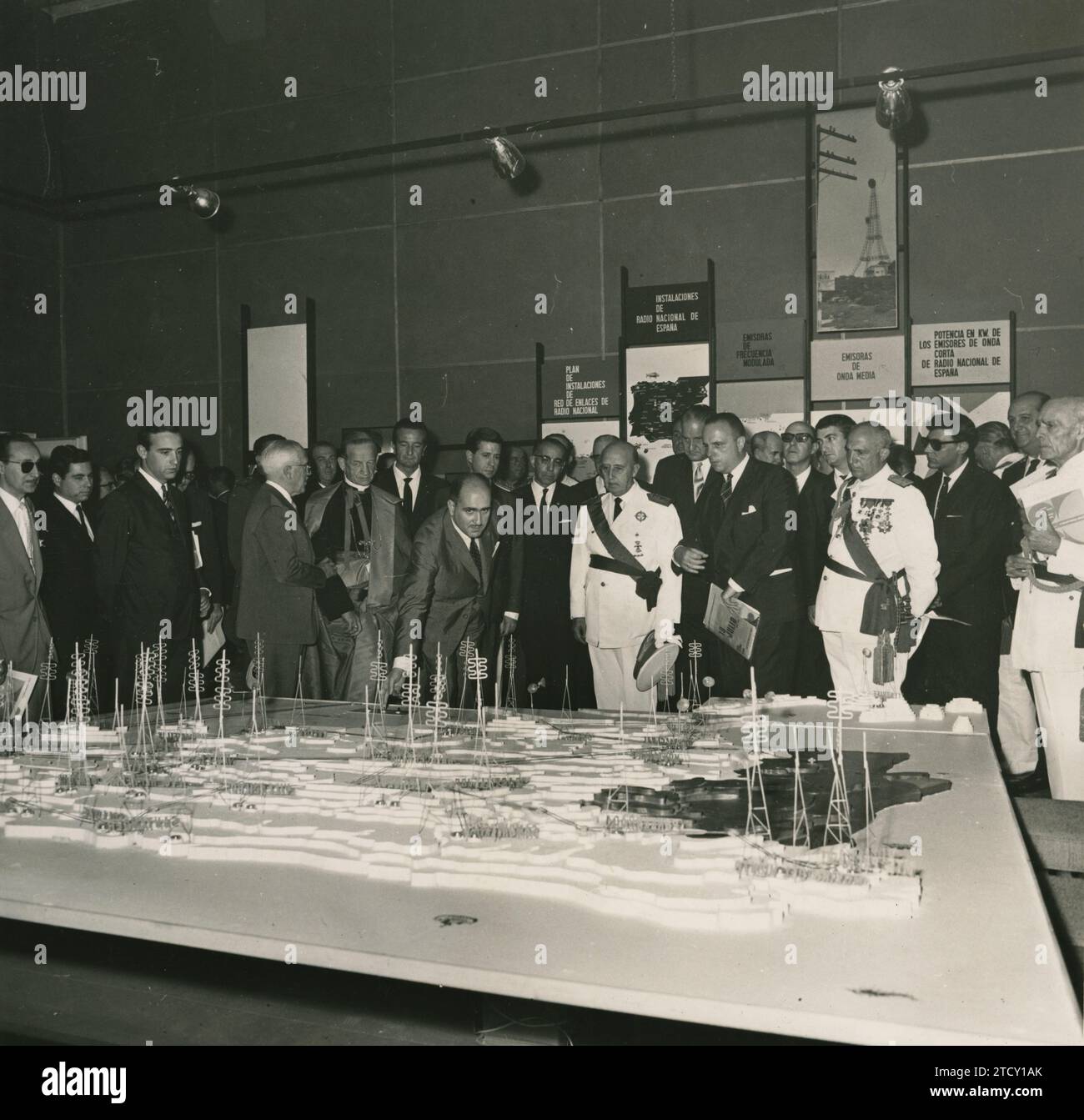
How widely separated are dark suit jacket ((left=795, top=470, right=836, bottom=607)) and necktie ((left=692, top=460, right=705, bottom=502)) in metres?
0.63

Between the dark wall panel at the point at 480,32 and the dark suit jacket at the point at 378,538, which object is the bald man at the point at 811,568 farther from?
the dark wall panel at the point at 480,32

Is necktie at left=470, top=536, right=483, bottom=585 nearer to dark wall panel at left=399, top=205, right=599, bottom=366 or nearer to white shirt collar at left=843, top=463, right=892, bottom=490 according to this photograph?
white shirt collar at left=843, top=463, right=892, bottom=490

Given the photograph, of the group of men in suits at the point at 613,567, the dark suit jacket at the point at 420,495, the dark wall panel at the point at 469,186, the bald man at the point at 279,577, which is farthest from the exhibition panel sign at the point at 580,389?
the bald man at the point at 279,577

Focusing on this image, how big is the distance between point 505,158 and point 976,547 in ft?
11.9

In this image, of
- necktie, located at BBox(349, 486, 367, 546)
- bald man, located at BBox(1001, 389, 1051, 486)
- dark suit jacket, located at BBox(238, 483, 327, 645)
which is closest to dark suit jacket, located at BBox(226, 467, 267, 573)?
necktie, located at BBox(349, 486, 367, 546)

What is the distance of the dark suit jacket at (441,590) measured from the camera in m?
4.95

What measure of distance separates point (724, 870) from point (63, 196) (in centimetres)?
891

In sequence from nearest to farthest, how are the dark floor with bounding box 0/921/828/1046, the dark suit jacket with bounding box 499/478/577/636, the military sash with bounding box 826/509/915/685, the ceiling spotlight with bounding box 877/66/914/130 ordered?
the dark floor with bounding box 0/921/828/1046, the military sash with bounding box 826/509/915/685, the ceiling spotlight with bounding box 877/66/914/130, the dark suit jacket with bounding box 499/478/577/636

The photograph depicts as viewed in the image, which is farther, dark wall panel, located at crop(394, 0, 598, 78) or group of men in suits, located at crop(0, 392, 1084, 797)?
dark wall panel, located at crop(394, 0, 598, 78)

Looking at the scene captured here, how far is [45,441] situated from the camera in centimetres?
893

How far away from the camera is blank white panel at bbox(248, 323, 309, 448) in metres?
8.46

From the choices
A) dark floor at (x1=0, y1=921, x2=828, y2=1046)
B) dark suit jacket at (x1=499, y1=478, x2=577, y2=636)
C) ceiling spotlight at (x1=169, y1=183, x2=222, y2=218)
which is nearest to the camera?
dark floor at (x1=0, y1=921, x2=828, y2=1046)

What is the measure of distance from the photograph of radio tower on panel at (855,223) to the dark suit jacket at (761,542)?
186cm
